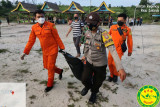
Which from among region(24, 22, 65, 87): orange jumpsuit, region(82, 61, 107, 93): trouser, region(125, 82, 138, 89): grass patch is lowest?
region(125, 82, 138, 89): grass patch

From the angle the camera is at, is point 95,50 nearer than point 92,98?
Yes

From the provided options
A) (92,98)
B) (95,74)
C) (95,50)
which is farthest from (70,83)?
(95,50)

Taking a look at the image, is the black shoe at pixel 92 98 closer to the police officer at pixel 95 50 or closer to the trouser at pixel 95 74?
the police officer at pixel 95 50

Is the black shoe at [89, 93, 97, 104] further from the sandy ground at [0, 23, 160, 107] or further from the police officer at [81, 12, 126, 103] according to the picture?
the sandy ground at [0, 23, 160, 107]

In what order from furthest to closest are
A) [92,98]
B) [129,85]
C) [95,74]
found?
1. [129,85]
2. [92,98]
3. [95,74]

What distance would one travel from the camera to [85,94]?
2.71m

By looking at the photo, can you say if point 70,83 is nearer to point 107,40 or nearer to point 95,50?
point 95,50

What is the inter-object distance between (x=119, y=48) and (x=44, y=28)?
190 cm

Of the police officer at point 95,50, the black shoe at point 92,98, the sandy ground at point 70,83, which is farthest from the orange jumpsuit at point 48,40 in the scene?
the black shoe at point 92,98

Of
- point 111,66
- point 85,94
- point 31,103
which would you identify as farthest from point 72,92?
point 111,66

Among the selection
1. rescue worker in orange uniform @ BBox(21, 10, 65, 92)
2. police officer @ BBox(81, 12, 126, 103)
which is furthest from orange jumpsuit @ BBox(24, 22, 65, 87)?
police officer @ BBox(81, 12, 126, 103)

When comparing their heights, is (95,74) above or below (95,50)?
below

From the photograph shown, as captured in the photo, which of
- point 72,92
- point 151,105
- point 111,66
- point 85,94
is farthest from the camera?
point 111,66

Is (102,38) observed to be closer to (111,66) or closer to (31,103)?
Result: (111,66)
